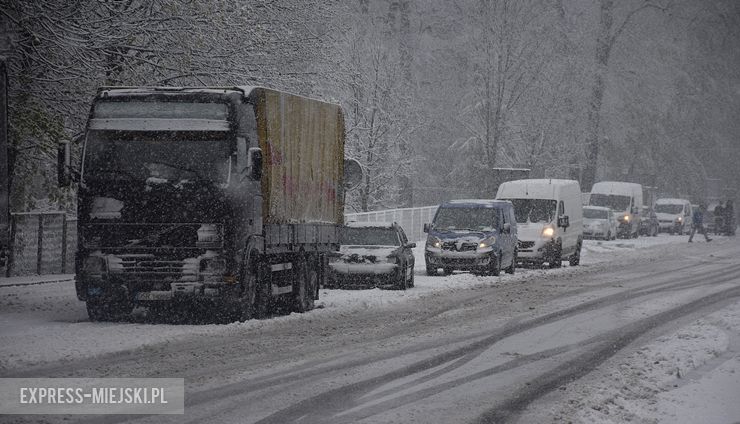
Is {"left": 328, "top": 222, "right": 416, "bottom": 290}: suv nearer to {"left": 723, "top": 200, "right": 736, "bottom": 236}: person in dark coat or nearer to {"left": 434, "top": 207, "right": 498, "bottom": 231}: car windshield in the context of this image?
{"left": 434, "top": 207, "right": 498, "bottom": 231}: car windshield

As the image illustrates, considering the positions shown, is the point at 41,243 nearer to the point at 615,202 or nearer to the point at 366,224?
the point at 366,224

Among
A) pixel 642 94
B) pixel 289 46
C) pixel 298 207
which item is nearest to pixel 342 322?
pixel 298 207

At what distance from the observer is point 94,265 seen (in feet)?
55.3

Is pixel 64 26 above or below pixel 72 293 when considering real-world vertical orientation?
above

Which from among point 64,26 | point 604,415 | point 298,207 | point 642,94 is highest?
point 642,94

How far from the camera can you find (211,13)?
24844 mm

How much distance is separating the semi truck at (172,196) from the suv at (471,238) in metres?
12.8

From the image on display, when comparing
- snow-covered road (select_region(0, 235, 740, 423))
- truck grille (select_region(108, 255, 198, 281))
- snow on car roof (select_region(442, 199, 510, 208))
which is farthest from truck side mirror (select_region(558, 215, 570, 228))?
truck grille (select_region(108, 255, 198, 281))

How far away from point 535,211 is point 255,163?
19747 mm

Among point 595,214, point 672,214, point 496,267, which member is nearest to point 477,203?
point 496,267

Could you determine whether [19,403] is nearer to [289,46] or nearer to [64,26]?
[64,26]

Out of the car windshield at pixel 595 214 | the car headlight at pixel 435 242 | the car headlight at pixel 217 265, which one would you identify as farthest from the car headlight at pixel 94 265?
the car windshield at pixel 595 214

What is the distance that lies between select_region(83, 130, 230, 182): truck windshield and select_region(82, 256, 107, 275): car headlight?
1130 millimetres

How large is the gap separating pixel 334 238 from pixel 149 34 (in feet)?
19.2
